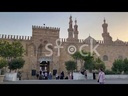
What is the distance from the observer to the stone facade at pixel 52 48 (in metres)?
23.0

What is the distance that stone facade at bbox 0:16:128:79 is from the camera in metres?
23.0

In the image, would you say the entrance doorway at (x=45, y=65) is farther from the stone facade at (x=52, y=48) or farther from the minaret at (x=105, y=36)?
the minaret at (x=105, y=36)

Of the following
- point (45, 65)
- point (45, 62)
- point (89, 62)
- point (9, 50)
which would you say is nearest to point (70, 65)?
point (89, 62)

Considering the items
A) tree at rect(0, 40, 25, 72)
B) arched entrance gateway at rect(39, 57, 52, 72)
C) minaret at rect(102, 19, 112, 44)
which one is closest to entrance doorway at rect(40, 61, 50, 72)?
arched entrance gateway at rect(39, 57, 52, 72)

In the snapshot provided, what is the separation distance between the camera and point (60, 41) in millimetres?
24172

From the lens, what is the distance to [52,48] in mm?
23781

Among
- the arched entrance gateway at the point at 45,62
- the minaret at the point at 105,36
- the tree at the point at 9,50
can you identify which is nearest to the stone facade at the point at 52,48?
the arched entrance gateway at the point at 45,62

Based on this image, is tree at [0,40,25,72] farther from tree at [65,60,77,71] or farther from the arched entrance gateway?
tree at [65,60,77,71]
